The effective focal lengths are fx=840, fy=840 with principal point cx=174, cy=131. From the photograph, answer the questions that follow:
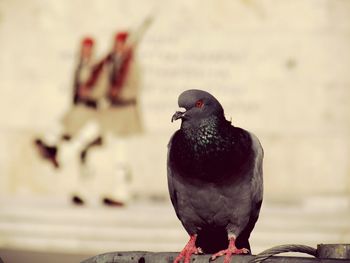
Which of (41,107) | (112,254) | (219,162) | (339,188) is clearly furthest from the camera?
(41,107)

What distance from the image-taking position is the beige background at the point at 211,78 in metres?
11.6

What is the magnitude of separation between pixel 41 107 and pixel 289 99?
359cm

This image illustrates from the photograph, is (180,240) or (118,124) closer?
(180,240)

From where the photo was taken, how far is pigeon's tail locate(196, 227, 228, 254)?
3725 mm

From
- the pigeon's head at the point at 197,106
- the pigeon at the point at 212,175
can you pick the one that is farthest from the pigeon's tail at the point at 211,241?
the pigeon's head at the point at 197,106

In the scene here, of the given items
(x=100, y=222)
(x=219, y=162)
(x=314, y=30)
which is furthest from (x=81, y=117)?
(x=219, y=162)

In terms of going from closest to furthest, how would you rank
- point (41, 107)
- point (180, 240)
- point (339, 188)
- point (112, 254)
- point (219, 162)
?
point (112, 254), point (219, 162), point (180, 240), point (339, 188), point (41, 107)

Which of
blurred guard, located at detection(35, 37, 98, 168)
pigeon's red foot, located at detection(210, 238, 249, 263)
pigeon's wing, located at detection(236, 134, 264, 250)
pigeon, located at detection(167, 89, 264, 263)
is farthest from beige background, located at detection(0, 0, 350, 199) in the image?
pigeon's red foot, located at detection(210, 238, 249, 263)

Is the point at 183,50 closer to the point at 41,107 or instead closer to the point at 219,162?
the point at 41,107

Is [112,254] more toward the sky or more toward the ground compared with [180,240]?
more toward the ground

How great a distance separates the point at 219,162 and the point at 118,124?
28.6ft

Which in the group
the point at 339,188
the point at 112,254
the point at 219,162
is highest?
the point at 339,188

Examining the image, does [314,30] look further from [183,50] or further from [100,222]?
[100,222]

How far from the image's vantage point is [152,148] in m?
11.8
